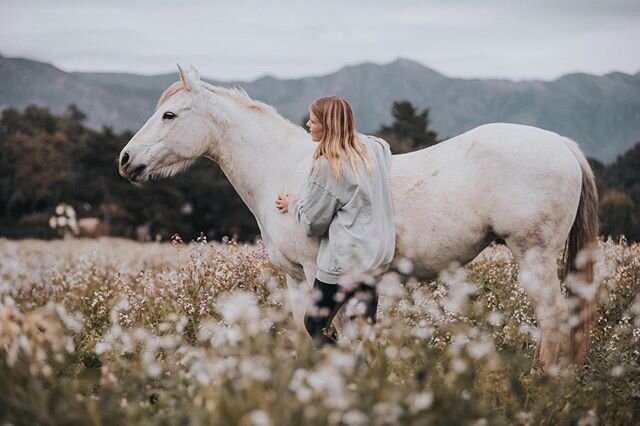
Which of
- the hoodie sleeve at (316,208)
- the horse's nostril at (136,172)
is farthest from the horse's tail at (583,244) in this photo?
the horse's nostril at (136,172)

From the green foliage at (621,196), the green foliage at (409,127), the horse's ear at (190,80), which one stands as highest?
the horse's ear at (190,80)

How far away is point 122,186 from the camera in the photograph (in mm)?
62375

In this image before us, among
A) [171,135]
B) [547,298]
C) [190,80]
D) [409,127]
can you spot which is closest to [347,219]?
[547,298]

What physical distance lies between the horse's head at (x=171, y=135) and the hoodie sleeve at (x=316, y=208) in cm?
157

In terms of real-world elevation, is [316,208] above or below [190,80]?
below

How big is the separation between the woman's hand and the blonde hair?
0.51 meters

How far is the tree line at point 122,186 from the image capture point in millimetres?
59625

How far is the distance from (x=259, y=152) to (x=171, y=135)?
0.87 metres

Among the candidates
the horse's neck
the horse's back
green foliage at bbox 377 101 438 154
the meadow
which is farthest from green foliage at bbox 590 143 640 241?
green foliage at bbox 377 101 438 154

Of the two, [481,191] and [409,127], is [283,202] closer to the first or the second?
[481,191]

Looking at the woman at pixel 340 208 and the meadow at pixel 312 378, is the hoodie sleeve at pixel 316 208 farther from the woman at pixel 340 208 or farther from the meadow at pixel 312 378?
the meadow at pixel 312 378

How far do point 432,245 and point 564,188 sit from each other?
4.03 feet

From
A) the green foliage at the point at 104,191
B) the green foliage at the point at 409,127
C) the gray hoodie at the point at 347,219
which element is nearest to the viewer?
the gray hoodie at the point at 347,219

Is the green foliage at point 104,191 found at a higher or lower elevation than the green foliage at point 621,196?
lower
